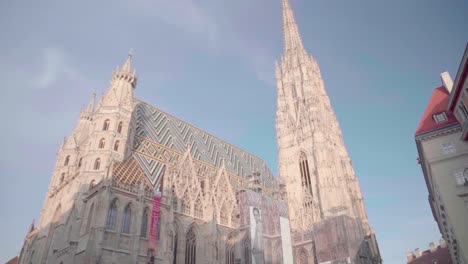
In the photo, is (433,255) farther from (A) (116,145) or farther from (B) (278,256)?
(A) (116,145)

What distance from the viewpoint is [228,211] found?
1396 inches

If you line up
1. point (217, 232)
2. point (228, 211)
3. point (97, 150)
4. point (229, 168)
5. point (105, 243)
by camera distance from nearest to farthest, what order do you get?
point (105, 243), point (97, 150), point (217, 232), point (228, 211), point (229, 168)

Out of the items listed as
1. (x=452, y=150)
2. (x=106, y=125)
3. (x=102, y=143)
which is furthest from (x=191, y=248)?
(x=452, y=150)

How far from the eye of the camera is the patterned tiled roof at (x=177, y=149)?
34.2 m

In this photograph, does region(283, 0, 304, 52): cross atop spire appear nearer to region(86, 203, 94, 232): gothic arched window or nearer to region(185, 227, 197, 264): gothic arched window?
region(185, 227, 197, 264): gothic arched window

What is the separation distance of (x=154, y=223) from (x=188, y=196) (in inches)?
246

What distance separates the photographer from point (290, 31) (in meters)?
58.1

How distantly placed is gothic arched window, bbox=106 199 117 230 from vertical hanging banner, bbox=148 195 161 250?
10.1 ft

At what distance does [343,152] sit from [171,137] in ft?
80.2

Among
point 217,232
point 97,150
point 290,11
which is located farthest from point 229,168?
point 290,11

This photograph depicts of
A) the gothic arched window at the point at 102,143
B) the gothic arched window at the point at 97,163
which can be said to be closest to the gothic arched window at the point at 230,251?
the gothic arched window at the point at 97,163

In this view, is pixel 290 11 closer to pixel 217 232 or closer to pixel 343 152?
pixel 343 152

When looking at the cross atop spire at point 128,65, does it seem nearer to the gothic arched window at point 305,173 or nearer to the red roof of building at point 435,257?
the gothic arched window at point 305,173

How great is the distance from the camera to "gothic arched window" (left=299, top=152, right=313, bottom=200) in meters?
41.5
